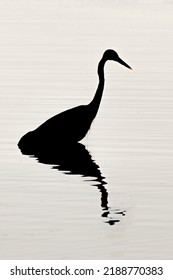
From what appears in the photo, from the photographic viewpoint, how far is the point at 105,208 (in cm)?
A: 1384

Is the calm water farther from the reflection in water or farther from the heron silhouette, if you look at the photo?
the heron silhouette

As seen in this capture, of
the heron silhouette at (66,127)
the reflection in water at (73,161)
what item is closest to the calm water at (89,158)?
the reflection in water at (73,161)

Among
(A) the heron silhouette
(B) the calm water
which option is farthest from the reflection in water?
(A) the heron silhouette

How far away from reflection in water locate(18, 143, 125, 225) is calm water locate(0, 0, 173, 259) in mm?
14

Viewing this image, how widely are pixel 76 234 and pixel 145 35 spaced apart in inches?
965

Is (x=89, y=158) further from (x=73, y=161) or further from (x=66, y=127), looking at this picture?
(x=66, y=127)

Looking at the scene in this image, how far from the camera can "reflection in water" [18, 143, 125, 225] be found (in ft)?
50.7

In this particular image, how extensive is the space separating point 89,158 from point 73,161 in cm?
26

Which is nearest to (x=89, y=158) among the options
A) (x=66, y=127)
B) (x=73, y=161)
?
(x=73, y=161)

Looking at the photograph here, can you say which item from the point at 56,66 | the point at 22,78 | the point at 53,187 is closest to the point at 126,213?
the point at 53,187

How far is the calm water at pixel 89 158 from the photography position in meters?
12.5

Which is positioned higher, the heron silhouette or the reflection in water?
the heron silhouette

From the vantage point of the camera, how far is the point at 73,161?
670 inches

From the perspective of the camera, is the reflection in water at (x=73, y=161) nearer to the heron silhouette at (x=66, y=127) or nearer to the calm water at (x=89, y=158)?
the calm water at (x=89, y=158)
